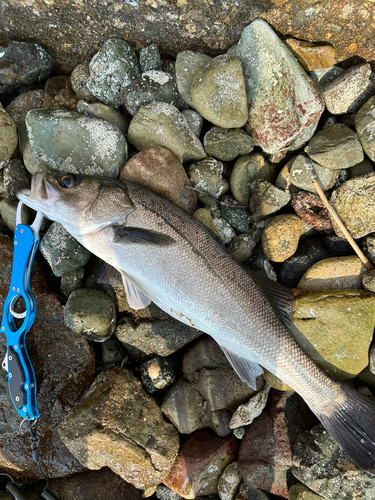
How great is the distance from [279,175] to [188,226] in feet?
4.00

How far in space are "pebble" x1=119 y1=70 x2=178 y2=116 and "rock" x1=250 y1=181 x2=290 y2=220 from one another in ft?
4.24

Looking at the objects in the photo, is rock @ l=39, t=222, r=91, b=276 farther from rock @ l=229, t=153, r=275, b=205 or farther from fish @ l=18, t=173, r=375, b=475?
rock @ l=229, t=153, r=275, b=205

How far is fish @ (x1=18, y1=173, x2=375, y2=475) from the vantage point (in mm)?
2896

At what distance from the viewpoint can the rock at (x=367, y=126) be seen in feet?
10.4

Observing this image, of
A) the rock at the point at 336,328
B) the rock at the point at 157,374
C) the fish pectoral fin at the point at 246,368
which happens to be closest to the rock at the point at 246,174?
→ the rock at the point at 336,328

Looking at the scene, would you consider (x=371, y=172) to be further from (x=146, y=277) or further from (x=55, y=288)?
(x=55, y=288)

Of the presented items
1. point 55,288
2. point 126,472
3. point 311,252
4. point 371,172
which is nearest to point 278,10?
point 371,172

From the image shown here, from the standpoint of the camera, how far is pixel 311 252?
3488 millimetres

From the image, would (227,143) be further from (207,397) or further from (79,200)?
(207,397)

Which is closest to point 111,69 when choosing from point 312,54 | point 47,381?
point 312,54

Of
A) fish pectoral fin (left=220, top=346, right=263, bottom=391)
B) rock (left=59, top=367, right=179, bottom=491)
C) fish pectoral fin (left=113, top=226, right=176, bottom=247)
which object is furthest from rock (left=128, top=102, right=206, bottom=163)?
rock (left=59, top=367, right=179, bottom=491)

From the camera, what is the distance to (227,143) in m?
3.39

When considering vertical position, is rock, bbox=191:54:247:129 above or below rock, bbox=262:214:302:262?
above

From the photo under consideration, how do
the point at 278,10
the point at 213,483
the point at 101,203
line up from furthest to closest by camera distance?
the point at 213,483
the point at 278,10
the point at 101,203
